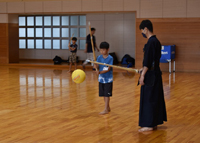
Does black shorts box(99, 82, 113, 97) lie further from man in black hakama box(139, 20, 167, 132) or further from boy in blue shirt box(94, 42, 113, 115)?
man in black hakama box(139, 20, 167, 132)

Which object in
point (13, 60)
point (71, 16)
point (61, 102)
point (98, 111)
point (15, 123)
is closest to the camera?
point (15, 123)

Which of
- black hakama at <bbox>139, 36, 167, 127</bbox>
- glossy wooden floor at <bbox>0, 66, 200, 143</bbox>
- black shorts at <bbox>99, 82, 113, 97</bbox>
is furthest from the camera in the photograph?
black shorts at <bbox>99, 82, 113, 97</bbox>

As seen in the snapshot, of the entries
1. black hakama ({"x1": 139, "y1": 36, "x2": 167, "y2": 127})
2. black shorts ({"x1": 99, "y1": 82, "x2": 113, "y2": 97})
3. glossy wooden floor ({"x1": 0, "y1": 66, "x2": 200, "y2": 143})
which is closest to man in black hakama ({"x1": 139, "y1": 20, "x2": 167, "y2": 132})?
black hakama ({"x1": 139, "y1": 36, "x2": 167, "y2": 127})

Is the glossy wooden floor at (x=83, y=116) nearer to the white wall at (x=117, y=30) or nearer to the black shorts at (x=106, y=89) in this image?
the black shorts at (x=106, y=89)

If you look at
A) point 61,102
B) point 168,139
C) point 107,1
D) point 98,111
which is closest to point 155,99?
point 168,139

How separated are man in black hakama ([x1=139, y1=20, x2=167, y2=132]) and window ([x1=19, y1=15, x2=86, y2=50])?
13.6 meters

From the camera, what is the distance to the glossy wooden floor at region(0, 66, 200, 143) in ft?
14.7

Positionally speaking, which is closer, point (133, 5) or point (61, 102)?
point (61, 102)

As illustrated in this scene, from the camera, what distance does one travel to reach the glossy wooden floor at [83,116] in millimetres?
4480

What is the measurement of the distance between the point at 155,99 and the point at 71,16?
46.5 ft

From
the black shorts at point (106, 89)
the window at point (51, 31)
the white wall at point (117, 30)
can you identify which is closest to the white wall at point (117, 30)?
the white wall at point (117, 30)

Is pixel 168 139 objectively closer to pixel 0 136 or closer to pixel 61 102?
pixel 0 136

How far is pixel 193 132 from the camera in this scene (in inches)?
188

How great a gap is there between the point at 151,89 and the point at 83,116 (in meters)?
1.56
